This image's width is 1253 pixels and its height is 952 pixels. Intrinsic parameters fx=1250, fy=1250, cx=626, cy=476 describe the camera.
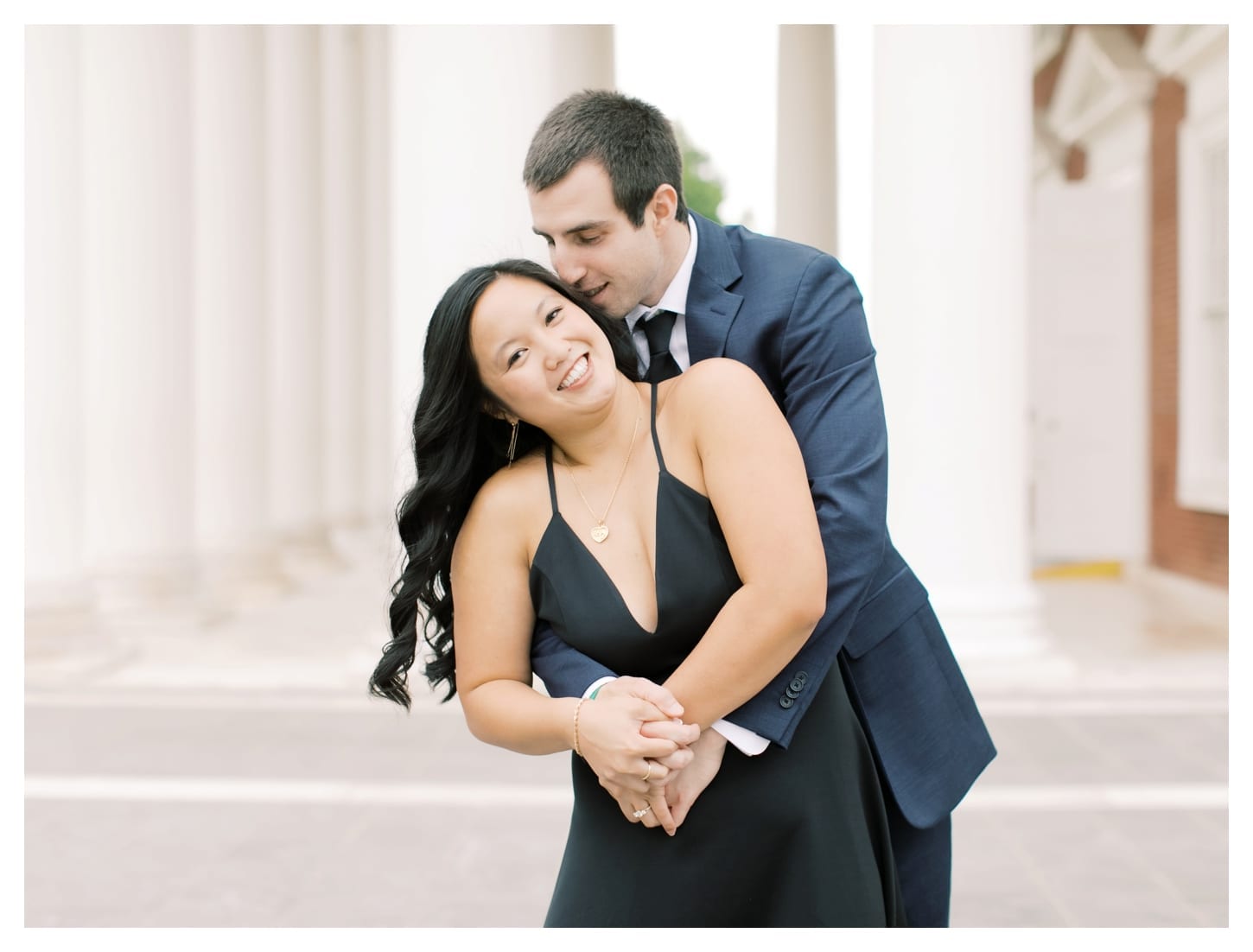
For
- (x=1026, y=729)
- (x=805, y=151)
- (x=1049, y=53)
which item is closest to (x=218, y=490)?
(x=805, y=151)

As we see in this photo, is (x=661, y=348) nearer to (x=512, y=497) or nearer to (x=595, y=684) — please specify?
(x=512, y=497)

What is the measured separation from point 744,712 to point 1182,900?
375 cm

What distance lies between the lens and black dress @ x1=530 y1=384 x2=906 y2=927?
2.15 m

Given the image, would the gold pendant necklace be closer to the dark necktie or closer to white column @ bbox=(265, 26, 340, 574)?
the dark necktie

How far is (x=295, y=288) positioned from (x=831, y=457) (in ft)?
48.3

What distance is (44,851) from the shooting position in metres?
5.68

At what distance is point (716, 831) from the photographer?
7.36 feet

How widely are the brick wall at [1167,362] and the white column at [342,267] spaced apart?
1073cm

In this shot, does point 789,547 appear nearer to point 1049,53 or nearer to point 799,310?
point 799,310

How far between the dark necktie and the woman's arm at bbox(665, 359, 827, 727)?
32 cm

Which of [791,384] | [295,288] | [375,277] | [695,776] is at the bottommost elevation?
[695,776]

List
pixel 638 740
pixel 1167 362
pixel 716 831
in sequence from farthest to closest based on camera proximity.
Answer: pixel 1167 362
pixel 716 831
pixel 638 740

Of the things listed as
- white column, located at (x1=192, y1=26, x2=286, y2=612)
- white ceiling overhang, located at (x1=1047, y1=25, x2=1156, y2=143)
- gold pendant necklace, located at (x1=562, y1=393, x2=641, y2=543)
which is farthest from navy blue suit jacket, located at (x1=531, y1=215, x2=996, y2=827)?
white ceiling overhang, located at (x1=1047, y1=25, x2=1156, y2=143)

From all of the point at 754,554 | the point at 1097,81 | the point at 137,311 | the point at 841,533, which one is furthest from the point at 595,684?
the point at 1097,81
